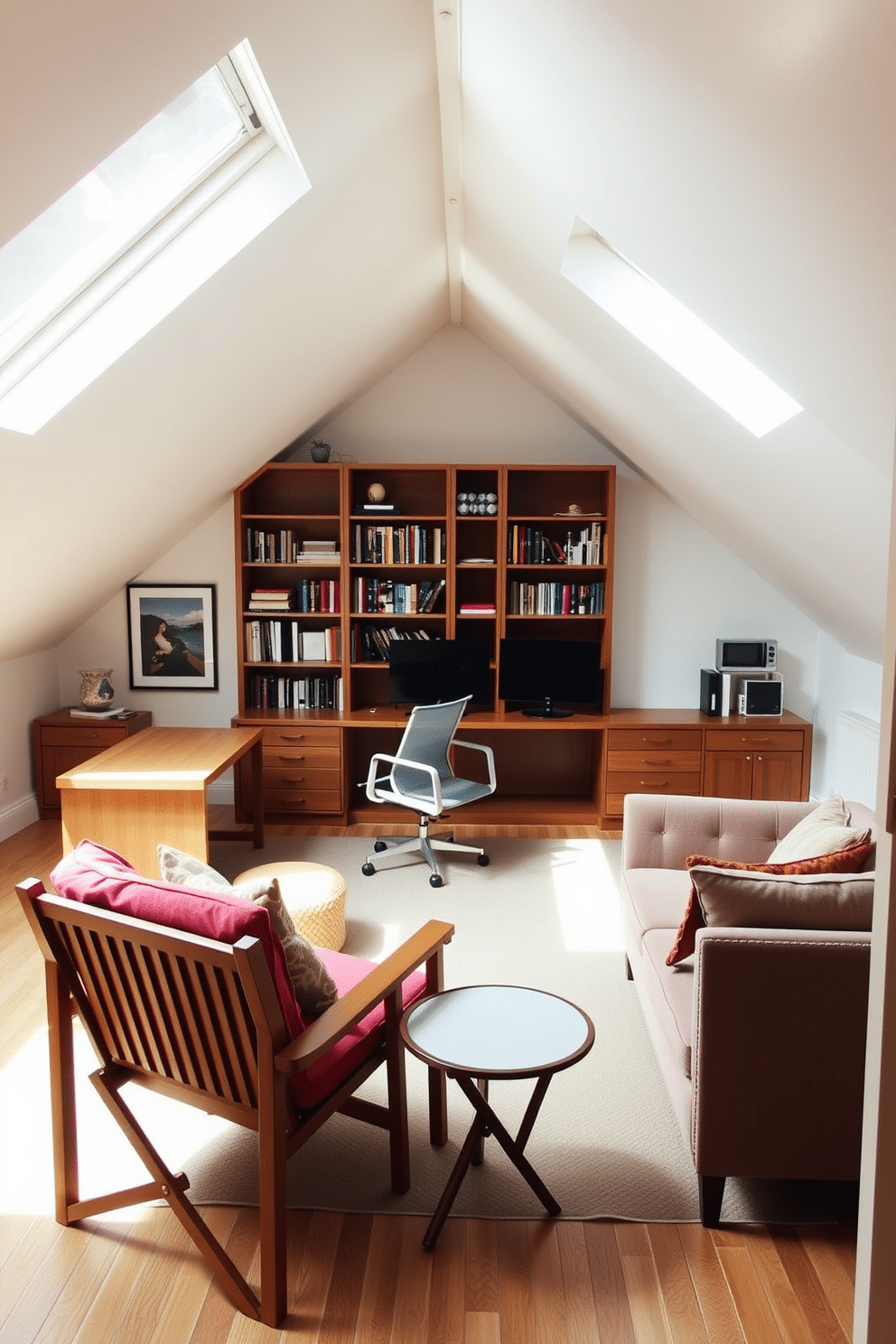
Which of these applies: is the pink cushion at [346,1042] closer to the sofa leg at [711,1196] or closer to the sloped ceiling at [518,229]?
the sofa leg at [711,1196]

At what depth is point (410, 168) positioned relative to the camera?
3.37m

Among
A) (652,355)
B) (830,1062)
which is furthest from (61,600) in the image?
(830,1062)

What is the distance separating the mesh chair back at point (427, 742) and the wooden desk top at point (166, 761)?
77cm

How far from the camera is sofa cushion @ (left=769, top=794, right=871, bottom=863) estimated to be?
2.64 meters

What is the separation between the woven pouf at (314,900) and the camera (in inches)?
146

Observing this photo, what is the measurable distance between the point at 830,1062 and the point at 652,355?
2378 millimetres

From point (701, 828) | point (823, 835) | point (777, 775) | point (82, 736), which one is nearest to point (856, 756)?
point (777, 775)

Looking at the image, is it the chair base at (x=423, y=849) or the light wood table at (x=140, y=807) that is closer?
the light wood table at (x=140, y=807)

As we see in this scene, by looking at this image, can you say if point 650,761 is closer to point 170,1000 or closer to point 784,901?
point 784,901

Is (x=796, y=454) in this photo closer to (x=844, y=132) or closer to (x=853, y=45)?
(x=844, y=132)

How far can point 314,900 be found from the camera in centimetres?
375

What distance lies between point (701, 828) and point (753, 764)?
6.97 ft

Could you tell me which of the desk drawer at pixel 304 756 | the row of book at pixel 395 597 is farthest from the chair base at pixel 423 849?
the row of book at pixel 395 597

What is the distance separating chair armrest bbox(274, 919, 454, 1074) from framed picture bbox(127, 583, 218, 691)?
3828 mm
